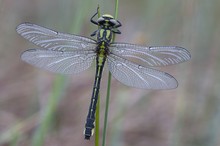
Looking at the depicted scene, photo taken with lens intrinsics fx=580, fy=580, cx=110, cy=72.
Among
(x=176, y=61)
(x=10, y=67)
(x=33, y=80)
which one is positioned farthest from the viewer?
(x=10, y=67)

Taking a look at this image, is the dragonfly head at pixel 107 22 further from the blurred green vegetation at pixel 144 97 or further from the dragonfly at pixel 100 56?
the blurred green vegetation at pixel 144 97

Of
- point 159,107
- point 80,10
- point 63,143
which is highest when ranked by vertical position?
point 80,10

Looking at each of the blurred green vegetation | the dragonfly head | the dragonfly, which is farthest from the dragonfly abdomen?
the blurred green vegetation

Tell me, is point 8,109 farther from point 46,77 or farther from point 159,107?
point 159,107

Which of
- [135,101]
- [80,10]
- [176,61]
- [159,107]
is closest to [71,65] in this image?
[80,10]

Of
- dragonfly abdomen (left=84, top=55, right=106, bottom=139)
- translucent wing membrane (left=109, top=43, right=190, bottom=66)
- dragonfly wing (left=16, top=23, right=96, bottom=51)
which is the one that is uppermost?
dragonfly wing (left=16, top=23, right=96, bottom=51)

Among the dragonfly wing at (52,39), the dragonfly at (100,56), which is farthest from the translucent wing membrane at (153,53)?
the dragonfly wing at (52,39)

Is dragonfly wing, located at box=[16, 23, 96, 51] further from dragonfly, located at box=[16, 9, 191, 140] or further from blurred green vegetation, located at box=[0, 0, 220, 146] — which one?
blurred green vegetation, located at box=[0, 0, 220, 146]

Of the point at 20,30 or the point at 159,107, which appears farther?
the point at 159,107
